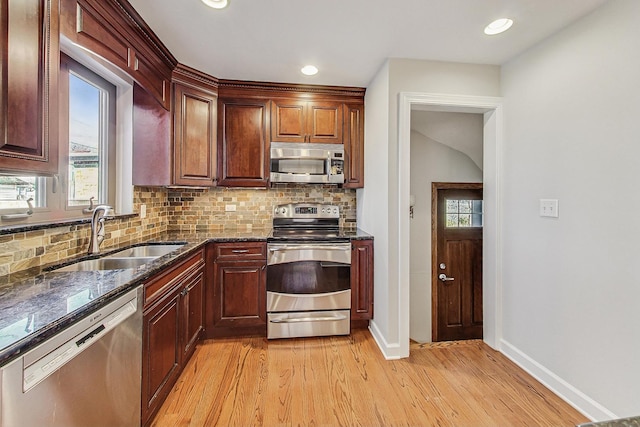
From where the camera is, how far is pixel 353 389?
185cm

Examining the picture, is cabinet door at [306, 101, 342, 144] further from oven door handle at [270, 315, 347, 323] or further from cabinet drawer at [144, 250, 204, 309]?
oven door handle at [270, 315, 347, 323]

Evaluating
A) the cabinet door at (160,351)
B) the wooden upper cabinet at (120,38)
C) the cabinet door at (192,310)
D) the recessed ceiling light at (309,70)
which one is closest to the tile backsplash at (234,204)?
the cabinet door at (192,310)

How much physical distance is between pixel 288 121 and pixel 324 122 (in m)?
0.37

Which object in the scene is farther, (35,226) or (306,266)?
(306,266)

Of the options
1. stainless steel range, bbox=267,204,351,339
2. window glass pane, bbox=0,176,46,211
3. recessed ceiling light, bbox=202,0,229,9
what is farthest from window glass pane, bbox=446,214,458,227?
window glass pane, bbox=0,176,46,211

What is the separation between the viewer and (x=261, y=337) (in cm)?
258

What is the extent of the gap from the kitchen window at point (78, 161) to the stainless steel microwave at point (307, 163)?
1298 millimetres

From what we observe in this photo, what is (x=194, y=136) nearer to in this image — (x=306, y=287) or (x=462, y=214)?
(x=306, y=287)

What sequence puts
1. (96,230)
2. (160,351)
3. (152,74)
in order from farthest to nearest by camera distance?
(152,74), (96,230), (160,351)

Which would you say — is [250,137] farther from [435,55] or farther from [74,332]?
[74,332]

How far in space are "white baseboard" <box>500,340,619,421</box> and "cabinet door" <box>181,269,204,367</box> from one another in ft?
8.15

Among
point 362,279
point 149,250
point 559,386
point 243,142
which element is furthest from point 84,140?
point 559,386

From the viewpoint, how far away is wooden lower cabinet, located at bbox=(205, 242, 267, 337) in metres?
2.46

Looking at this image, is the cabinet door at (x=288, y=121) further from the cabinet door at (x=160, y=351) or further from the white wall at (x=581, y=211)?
the white wall at (x=581, y=211)
